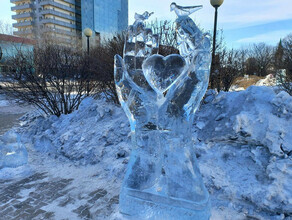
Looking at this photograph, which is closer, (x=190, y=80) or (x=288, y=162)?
(x=190, y=80)

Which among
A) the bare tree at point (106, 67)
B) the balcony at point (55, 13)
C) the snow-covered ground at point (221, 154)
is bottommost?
the snow-covered ground at point (221, 154)

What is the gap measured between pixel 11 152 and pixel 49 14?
54.0 m

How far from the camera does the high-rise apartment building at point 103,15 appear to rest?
50.2 meters

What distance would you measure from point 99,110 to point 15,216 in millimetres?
3579

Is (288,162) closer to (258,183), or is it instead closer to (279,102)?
(258,183)

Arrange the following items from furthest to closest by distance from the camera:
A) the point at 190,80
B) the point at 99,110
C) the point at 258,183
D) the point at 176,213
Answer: the point at 99,110
the point at 258,183
the point at 176,213
the point at 190,80

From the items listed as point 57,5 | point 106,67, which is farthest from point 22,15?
point 106,67

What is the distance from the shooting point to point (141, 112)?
2.40m

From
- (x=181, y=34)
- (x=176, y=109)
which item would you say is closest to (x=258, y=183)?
(x=176, y=109)

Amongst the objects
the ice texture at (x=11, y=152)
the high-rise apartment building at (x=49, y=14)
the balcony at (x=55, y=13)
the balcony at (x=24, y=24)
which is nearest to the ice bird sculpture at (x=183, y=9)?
the ice texture at (x=11, y=152)

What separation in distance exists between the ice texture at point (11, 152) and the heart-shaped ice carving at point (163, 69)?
11.1 feet

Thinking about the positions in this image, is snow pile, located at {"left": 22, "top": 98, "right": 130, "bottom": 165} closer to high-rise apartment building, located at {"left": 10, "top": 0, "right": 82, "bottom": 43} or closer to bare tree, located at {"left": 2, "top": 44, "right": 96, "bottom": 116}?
bare tree, located at {"left": 2, "top": 44, "right": 96, "bottom": 116}

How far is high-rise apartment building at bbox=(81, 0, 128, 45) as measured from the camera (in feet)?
165

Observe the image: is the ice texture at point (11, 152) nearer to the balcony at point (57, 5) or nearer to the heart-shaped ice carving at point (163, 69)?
the heart-shaped ice carving at point (163, 69)
